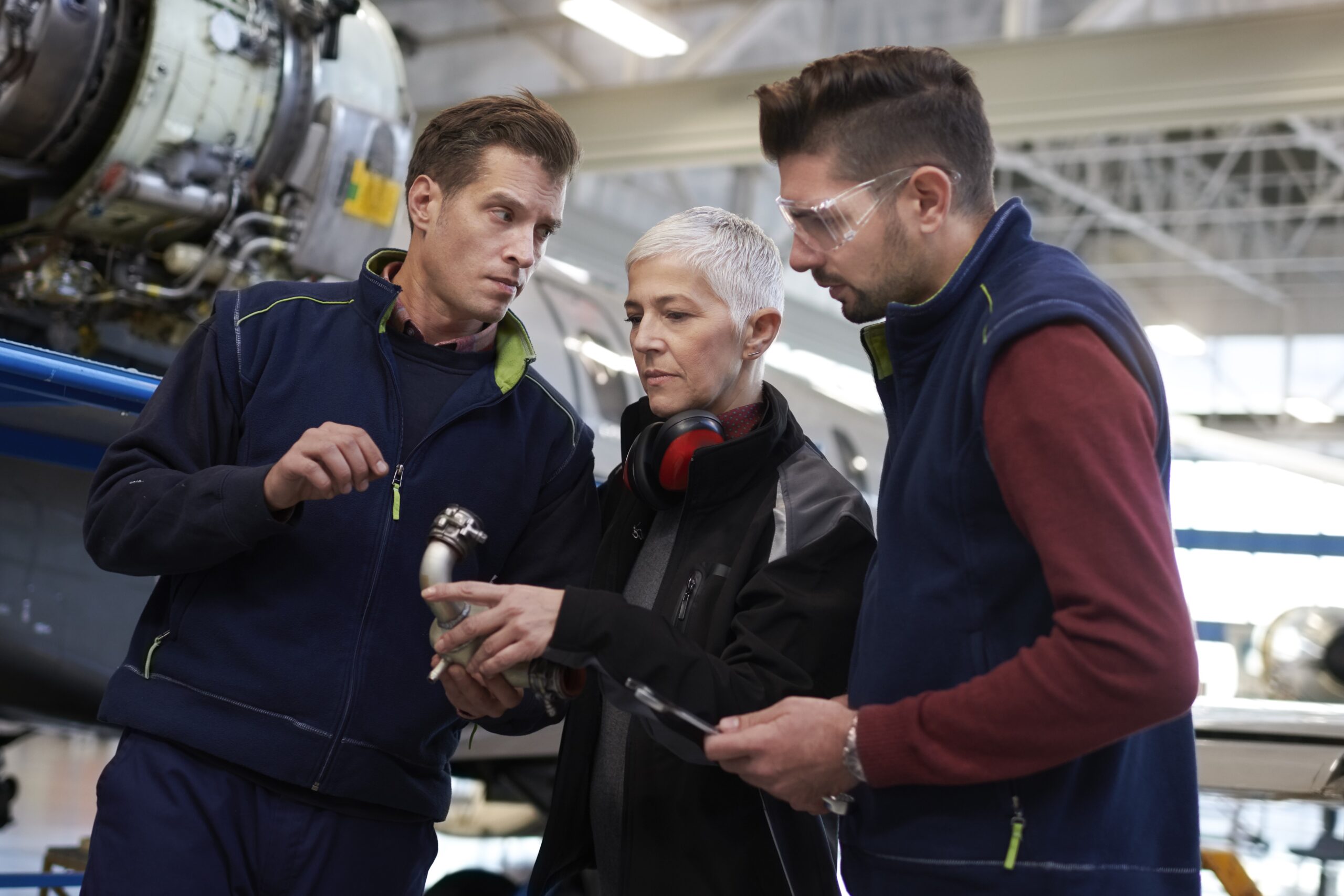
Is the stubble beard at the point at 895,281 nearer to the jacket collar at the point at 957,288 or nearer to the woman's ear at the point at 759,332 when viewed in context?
the jacket collar at the point at 957,288

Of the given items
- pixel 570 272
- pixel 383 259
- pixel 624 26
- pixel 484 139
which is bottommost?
pixel 383 259

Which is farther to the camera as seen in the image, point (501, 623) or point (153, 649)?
point (153, 649)

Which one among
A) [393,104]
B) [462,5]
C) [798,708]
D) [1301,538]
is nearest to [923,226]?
[798,708]

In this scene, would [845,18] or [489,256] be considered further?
[845,18]

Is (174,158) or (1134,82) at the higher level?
(1134,82)

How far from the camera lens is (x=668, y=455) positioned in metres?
2.26

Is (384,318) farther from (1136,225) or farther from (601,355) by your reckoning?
(1136,225)

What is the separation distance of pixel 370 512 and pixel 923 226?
113 centimetres

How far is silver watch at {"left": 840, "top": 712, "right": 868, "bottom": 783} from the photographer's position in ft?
5.46

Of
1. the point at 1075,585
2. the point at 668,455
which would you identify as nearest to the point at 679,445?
the point at 668,455

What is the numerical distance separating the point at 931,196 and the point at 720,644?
0.84m

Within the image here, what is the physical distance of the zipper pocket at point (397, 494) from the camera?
2287mm

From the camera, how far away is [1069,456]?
153 centimetres

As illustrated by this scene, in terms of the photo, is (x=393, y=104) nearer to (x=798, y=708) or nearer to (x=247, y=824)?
(x=247, y=824)
